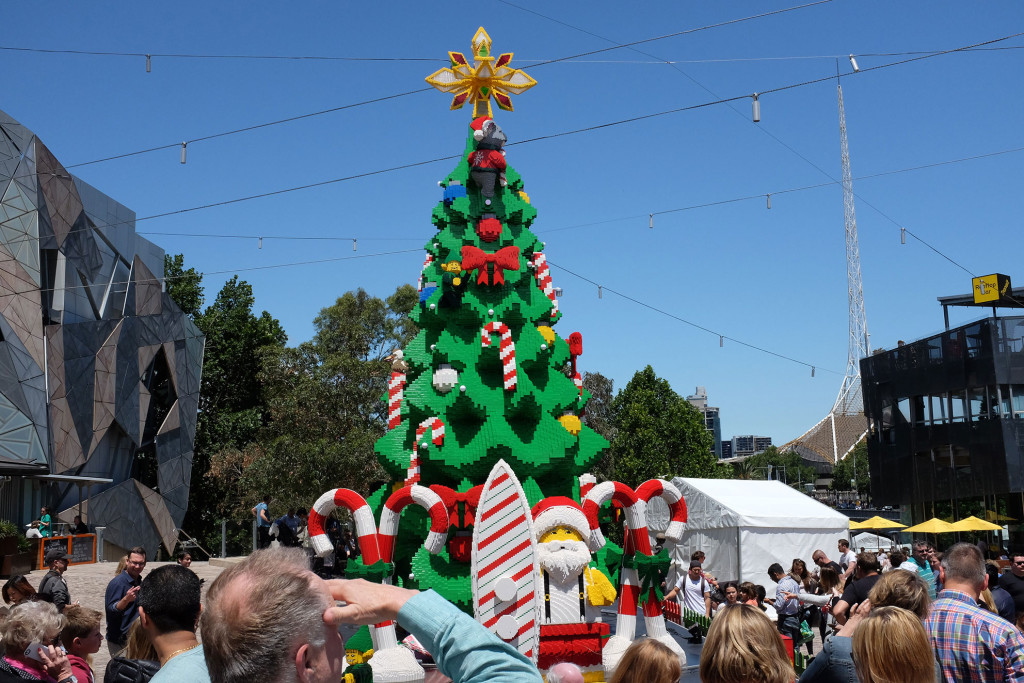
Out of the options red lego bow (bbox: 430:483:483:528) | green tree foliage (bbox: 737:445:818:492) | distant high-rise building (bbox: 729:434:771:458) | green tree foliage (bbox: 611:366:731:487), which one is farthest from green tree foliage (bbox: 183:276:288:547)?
distant high-rise building (bbox: 729:434:771:458)

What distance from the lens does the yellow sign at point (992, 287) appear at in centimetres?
2875

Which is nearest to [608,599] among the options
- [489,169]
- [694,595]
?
[694,595]

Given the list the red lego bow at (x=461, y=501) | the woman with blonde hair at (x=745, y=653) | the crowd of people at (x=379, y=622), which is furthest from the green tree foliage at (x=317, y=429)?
the woman with blonde hair at (x=745, y=653)

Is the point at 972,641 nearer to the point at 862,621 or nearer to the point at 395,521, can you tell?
the point at 862,621

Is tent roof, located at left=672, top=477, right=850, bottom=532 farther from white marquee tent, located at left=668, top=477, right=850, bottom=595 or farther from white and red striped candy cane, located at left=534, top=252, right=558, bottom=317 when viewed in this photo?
white and red striped candy cane, located at left=534, top=252, right=558, bottom=317

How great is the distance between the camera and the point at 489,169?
483 inches

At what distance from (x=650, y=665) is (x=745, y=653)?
14.3 inches

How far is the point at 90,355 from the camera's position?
1115 inches

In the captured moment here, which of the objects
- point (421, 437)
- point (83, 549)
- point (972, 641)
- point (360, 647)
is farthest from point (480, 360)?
point (83, 549)

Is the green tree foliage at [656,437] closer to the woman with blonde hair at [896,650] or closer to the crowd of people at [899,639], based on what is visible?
the crowd of people at [899,639]

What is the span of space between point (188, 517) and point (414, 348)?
31.5m

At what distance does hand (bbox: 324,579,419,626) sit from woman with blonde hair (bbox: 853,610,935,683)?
225 cm

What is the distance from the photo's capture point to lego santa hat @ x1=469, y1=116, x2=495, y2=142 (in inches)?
475

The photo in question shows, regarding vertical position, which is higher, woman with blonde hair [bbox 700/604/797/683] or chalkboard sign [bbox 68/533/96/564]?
woman with blonde hair [bbox 700/604/797/683]
